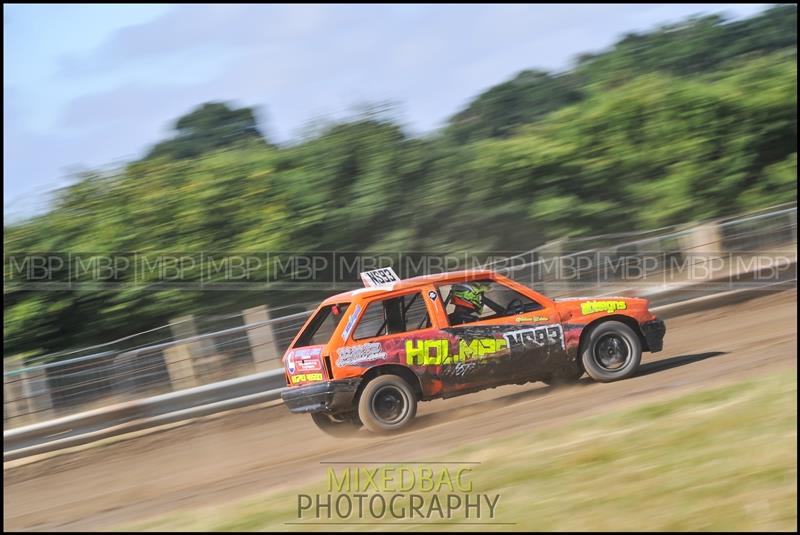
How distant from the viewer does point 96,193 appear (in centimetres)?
1591

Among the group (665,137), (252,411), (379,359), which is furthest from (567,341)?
(665,137)

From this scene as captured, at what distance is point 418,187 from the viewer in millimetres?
17375

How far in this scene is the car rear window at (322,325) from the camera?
8914 mm

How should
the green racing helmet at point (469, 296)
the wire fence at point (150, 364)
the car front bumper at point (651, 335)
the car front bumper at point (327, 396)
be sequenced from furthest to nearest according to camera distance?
the wire fence at point (150, 364)
the car front bumper at point (651, 335)
the green racing helmet at point (469, 296)
the car front bumper at point (327, 396)

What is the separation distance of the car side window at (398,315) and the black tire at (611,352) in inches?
69.4

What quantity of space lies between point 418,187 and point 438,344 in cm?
887

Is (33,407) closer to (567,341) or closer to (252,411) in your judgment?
(252,411)

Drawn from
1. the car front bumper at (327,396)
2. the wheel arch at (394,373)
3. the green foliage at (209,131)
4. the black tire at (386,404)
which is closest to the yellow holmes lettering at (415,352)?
the wheel arch at (394,373)

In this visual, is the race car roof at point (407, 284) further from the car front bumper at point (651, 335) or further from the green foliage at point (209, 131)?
the green foliage at point (209, 131)

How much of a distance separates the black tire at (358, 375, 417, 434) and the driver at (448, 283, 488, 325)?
884 millimetres

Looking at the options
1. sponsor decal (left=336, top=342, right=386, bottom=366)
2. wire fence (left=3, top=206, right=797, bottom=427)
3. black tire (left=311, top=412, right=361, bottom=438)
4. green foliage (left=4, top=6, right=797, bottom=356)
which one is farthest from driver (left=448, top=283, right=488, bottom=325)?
green foliage (left=4, top=6, right=797, bottom=356)

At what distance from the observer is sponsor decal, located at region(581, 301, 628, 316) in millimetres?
9250

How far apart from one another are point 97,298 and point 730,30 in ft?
91.6

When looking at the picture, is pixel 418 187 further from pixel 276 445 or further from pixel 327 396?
pixel 327 396
